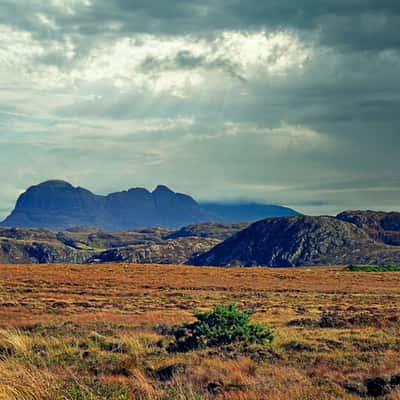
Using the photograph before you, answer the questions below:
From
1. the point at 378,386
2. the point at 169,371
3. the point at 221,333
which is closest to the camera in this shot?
the point at 378,386

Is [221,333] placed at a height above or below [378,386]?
below

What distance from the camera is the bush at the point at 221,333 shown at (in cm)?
1722

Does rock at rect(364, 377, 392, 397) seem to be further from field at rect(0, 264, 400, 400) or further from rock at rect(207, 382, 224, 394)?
rock at rect(207, 382, 224, 394)

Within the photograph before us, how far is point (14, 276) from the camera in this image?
62.9 m

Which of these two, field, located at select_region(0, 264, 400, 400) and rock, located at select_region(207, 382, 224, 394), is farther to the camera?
rock, located at select_region(207, 382, 224, 394)

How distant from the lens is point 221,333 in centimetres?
1752

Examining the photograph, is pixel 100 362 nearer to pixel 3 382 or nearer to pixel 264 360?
pixel 264 360

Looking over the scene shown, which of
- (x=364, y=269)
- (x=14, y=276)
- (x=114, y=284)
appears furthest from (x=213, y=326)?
(x=364, y=269)

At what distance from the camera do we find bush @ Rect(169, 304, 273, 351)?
56.5 feet

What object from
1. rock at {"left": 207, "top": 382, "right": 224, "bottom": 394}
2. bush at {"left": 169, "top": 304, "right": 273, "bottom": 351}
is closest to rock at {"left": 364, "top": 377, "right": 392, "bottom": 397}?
rock at {"left": 207, "top": 382, "right": 224, "bottom": 394}

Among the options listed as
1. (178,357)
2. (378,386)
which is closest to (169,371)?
(178,357)

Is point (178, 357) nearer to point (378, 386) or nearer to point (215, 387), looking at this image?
point (215, 387)

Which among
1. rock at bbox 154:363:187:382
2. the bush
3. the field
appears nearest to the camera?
the field

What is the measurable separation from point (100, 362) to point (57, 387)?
5147 millimetres
